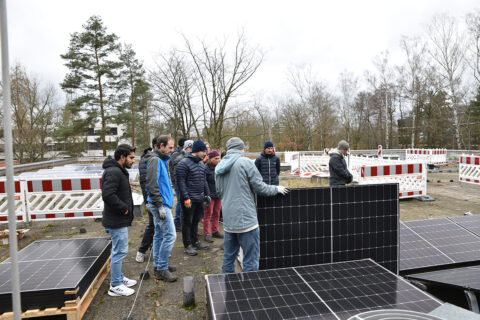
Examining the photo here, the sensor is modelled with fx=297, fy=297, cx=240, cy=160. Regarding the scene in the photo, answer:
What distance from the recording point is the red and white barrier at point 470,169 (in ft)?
35.0

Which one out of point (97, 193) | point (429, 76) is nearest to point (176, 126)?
point (97, 193)

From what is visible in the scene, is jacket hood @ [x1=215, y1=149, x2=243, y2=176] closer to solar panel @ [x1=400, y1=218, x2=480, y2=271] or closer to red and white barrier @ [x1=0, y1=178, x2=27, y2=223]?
solar panel @ [x1=400, y1=218, x2=480, y2=271]

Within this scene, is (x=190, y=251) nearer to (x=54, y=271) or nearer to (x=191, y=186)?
(x=191, y=186)

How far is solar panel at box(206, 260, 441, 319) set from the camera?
7.45 feet

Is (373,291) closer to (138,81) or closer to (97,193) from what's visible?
(97,193)

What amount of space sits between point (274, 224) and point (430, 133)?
36.7 m

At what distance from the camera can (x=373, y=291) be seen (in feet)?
8.36

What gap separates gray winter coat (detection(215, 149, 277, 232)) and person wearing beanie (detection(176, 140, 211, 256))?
1750 mm

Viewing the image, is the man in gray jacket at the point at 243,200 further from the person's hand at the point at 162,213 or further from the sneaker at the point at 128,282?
the sneaker at the point at 128,282

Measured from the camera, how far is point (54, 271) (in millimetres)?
3434

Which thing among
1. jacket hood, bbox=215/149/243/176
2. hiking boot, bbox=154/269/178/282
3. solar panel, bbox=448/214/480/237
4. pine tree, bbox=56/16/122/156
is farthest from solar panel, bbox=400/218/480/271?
pine tree, bbox=56/16/122/156

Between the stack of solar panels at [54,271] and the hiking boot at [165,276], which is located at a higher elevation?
the stack of solar panels at [54,271]

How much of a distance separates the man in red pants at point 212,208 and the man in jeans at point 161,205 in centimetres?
169

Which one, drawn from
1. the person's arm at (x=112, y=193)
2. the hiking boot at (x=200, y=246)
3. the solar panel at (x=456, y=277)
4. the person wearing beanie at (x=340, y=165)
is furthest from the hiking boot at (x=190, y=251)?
the solar panel at (x=456, y=277)
